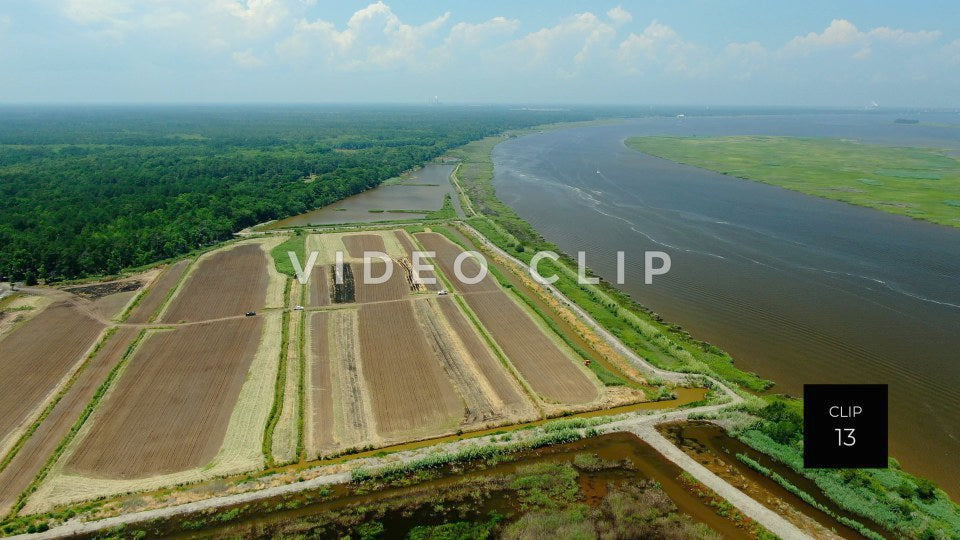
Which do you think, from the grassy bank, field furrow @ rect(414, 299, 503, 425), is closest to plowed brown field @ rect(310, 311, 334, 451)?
field furrow @ rect(414, 299, 503, 425)

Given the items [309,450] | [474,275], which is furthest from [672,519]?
[474,275]

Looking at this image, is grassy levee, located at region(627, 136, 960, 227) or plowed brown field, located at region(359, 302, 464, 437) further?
grassy levee, located at region(627, 136, 960, 227)

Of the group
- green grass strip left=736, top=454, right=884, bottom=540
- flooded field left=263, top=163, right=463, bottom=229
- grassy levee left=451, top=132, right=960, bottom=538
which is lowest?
green grass strip left=736, top=454, right=884, bottom=540

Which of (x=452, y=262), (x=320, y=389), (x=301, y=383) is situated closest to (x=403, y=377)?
Answer: (x=320, y=389)

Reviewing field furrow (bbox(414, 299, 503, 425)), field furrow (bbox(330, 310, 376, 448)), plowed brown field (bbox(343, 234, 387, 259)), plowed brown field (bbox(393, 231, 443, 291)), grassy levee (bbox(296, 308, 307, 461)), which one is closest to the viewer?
grassy levee (bbox(296, 308, 307, 461))

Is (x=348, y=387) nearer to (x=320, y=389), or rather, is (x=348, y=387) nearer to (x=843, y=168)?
(x=320, y=389)

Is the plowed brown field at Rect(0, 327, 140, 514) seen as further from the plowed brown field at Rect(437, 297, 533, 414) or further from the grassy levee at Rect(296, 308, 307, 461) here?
the plowed brown field at Rect(437, 297, 533, 414)

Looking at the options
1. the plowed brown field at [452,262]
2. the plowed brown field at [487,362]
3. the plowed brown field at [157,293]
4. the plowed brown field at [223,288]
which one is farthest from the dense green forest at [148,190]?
the plowed brown field at [487,362]
